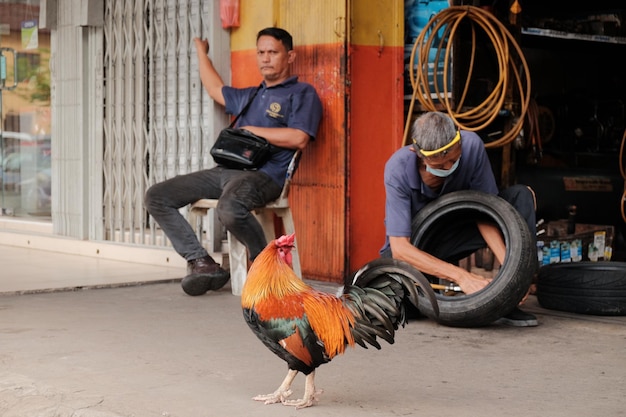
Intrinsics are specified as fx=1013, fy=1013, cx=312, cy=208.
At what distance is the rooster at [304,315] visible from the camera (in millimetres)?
3896

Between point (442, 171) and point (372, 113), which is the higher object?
point (372, 113)

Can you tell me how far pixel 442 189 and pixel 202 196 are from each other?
180 centimetres

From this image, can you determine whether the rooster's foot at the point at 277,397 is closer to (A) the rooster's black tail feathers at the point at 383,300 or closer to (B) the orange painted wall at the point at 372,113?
(A) the rooster's black tail feathers at the point at 383,300

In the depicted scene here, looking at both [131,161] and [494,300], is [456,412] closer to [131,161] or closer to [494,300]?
[494,300]

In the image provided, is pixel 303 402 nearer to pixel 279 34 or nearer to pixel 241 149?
pixel 241 149

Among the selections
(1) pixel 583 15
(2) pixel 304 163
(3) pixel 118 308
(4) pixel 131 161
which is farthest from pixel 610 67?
(3) pixel 118 308

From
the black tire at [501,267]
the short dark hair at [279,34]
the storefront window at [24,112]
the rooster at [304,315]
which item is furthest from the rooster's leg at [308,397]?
→ the storefront window at [24,112]

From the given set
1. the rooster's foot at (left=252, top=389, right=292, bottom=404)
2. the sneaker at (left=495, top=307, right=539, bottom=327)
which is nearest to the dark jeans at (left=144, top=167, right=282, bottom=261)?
the sneaker at (left=495, top=307, right=539, bottom=327)

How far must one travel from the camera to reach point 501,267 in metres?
5.43

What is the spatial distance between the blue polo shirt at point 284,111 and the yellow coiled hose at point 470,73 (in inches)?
25.8

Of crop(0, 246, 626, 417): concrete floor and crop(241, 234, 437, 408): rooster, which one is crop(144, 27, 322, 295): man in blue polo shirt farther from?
crop(241, 234, 437, 408): rooster

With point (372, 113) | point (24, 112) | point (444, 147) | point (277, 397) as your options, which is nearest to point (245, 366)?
point (277, 397)

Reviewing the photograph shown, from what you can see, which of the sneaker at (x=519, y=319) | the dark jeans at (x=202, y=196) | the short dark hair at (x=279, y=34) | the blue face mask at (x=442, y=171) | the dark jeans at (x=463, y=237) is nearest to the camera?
the blue face mask at (x=442, y=171)

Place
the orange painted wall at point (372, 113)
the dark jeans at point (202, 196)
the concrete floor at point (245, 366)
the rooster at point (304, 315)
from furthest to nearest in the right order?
1. the orange painted wall at point (372, 113)
2. the dark jeans at point (202, 196)
3. the concrete floor at point (245, 366)
4. the rooster at point (304, 315)
